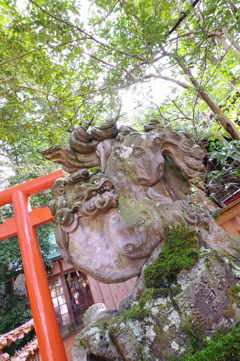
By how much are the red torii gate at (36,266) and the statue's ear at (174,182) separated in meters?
2.10

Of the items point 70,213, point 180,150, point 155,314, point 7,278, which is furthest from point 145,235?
point 7,278

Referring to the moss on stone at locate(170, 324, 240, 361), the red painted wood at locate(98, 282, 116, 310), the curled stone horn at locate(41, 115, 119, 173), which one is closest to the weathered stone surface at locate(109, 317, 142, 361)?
the moss on stone at locate(170, 324, 240, 361)

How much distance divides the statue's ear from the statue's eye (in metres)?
0.32

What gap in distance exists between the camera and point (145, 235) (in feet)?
4.36

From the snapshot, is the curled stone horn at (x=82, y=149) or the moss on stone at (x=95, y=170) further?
the curled stone horn at (x=82, y=149)

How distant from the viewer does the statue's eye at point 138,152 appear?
1.60 metres

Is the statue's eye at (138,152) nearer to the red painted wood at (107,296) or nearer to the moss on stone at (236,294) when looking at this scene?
the moss on stone at (236,294)

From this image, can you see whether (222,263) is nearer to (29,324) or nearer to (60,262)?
(29,324)

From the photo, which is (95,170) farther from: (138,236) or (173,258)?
(173,258)

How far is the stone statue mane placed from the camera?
133 cm

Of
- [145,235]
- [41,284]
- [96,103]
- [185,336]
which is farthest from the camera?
[96,103]

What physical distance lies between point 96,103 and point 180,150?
313 centimetres

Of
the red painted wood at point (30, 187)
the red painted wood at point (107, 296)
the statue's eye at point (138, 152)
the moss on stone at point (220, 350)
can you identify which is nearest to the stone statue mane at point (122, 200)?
the statue's eye at point (138, 152)

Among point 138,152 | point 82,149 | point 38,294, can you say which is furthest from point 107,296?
point 138,152
